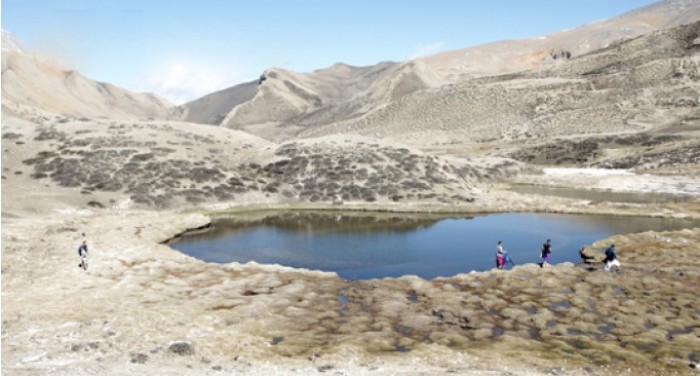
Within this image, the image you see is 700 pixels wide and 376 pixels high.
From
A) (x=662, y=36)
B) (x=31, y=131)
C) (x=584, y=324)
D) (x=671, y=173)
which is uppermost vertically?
(x=662, y=36)

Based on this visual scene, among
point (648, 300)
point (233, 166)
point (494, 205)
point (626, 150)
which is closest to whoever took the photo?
point (648, 300)

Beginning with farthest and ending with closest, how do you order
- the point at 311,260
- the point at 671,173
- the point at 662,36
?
the point at 662,36, the point at 671,173, the point at 311,260

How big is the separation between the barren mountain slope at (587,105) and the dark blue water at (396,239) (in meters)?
94.8

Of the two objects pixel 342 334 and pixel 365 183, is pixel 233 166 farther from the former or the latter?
pixel 342 334

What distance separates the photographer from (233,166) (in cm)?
8338

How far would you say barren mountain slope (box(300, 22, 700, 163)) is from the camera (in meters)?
157

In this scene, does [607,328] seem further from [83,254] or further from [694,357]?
[83,254]

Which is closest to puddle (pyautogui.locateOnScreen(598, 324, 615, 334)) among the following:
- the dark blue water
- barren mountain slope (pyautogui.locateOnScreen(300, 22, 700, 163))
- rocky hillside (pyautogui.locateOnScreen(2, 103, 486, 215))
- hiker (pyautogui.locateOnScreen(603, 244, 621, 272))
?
hiker (pyautogui.locateOnScreen(603, 244, 621, 272))

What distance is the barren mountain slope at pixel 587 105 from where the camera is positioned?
A: 157125 mm

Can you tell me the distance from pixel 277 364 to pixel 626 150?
121767 millimetres

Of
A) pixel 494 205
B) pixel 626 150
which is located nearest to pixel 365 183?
pixel 494 205

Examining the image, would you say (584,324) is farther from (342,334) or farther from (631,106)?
(631,106)

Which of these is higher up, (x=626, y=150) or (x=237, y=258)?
(x=626, y=150)

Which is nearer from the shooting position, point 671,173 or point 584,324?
point 584,324
